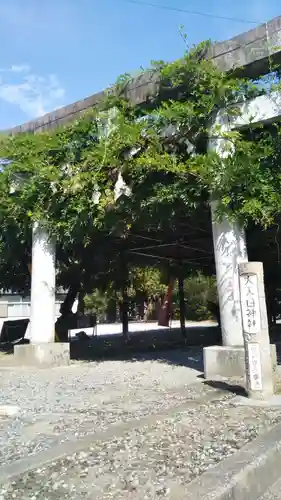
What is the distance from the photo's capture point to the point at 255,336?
661cm

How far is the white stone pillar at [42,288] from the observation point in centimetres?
1091

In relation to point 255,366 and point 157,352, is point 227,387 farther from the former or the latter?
point 157,352

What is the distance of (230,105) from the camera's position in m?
8.73

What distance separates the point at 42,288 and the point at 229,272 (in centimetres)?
455

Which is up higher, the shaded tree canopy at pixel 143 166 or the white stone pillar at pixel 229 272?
the shaded tree canopy at pixel 143 166

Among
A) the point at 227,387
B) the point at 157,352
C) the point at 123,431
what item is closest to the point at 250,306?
the point at 227,387

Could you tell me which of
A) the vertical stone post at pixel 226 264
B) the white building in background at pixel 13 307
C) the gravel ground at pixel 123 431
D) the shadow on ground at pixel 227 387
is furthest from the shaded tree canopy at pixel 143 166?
the white building in background at pixel 13 307

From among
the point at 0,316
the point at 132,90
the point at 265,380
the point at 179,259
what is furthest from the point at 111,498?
the point at 0,316

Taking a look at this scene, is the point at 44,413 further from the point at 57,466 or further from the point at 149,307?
the point at 149,307

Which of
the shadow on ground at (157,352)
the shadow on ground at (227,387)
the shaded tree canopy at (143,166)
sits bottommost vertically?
the shadow on ground at (227,387)

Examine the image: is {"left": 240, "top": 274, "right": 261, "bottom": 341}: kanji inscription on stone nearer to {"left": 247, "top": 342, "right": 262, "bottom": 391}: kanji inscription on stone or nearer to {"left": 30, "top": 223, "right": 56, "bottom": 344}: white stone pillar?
{"left": 247, "top": 342, "right": 262, "bottom": 391}: kanji inscription on stone

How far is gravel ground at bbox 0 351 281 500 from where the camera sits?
3.70 meters

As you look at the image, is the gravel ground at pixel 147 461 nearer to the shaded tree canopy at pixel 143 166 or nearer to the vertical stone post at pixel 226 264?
the vertical stone post at pixel 226 264

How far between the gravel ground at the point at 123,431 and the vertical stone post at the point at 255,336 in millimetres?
474
